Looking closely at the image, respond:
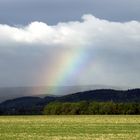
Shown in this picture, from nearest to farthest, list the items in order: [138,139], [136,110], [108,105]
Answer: [138,139] → [136,110] → [108,105]

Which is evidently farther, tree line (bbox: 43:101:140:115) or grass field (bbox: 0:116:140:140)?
tree line (bbox: 43:101:140:115)

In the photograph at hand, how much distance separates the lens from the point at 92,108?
147 metres

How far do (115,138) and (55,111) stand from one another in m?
108

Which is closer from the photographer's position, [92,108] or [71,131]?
[71,131]

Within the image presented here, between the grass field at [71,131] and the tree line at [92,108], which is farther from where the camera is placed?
the tree line at [92,108]

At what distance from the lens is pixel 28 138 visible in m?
39.2

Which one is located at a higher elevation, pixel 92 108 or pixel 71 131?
pixel 92 108

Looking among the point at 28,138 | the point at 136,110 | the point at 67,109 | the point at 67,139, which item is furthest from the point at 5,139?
the point at 67,109

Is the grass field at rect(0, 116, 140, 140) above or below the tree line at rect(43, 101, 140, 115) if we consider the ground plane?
below

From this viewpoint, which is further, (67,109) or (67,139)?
(67,109)

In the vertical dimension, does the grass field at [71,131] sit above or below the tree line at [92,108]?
below

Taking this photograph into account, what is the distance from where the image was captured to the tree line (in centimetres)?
13900

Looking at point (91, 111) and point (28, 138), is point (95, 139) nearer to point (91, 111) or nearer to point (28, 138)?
point (28, 138)

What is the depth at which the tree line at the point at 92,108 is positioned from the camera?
139000 millimetres
